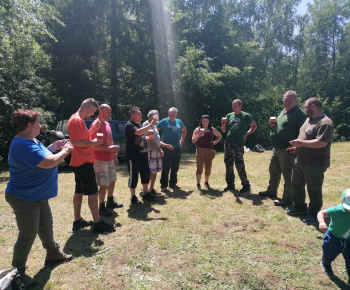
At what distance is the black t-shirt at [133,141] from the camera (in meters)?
4.79

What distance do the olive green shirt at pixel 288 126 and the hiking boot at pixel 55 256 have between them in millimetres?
3736

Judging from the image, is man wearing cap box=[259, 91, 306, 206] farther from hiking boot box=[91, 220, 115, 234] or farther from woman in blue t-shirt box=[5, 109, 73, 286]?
woman in blue t-shirt box=[5, 109, 73, 286]

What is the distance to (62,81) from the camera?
15375 millimetres

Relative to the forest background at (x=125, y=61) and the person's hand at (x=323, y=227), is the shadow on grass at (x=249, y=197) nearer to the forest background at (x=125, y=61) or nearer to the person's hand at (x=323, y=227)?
the person's hand at (x=323, y=227)

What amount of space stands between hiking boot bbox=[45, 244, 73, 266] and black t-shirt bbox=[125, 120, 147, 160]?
2.09 meters

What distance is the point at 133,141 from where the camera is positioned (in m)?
4.80

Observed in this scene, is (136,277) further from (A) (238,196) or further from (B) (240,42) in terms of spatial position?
(B) (240,42)

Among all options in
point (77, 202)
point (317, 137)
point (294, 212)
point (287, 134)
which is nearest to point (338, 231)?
point (317, 137)

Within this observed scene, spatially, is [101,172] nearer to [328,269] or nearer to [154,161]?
[154,161]

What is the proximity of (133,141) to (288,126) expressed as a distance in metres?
2.64

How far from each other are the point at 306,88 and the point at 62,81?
84.2ft

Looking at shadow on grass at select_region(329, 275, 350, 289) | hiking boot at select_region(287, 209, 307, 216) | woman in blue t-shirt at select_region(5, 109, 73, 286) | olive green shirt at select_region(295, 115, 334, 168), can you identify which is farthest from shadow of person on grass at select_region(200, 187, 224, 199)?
woman in blue t-shirt at select_region(5, 109, 73, 286)

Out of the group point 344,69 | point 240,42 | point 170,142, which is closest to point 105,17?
point 240,42

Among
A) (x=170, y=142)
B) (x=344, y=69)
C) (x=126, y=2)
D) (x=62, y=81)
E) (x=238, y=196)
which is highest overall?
(x=126, y=2)
